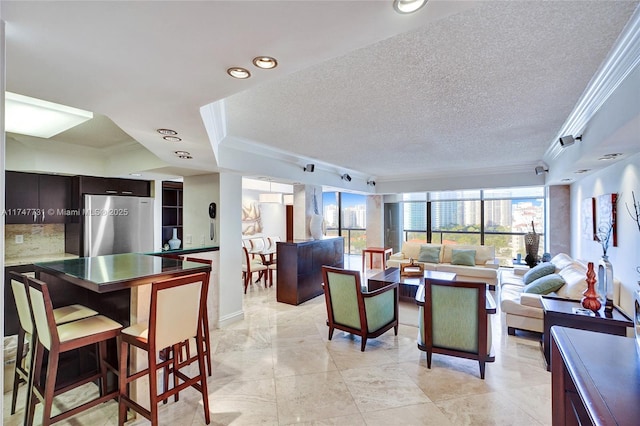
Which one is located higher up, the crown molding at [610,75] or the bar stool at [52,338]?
the crown molding at [610,75]

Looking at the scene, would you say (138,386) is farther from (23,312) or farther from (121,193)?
(121,193)

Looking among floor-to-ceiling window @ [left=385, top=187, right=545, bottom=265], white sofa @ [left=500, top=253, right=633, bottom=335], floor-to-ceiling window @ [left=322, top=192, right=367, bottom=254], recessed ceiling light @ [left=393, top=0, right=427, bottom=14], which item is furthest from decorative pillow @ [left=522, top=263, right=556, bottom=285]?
floor-to-ceiling window @ [left=322, top=192, right=367, bottom=254]

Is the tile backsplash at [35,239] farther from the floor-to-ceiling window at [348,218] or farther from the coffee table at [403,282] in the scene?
the floor-to-ceiling window at [348,218]

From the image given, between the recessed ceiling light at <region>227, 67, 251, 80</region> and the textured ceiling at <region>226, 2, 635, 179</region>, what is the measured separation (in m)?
0.82

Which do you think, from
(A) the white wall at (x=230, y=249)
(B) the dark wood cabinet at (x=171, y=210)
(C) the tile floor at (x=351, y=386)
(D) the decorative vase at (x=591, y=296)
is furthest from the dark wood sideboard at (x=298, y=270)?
(D) the decorative vase at (x=591, y=296)

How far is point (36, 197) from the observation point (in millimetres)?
4180

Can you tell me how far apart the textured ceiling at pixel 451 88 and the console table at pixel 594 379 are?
1631 millimetres

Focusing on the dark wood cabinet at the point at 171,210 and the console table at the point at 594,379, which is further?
the dark wood cabinet at the point at 171,210

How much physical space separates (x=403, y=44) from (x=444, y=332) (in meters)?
2.61

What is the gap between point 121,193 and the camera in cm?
486

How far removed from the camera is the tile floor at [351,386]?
7.47 feet

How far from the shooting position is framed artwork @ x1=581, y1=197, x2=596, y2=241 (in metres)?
4.17

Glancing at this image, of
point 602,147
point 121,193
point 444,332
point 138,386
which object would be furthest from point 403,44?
point 121,193

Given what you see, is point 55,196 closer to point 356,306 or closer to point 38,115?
point 38,115
